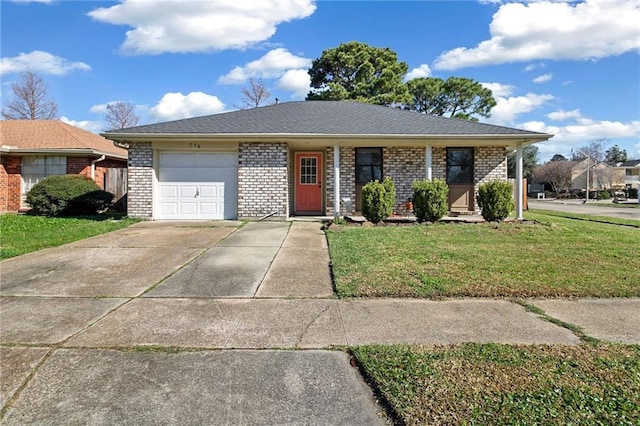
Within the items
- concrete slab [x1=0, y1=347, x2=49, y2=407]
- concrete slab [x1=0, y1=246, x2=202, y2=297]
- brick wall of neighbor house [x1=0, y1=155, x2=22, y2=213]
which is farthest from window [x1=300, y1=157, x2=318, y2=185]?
brick wall of neighbor house [x1=0, y1=155, x2=22, y2=213]

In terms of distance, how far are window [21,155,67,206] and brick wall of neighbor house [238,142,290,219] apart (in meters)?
8.60

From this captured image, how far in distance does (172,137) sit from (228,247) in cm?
534

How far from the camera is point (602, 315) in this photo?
158 inches

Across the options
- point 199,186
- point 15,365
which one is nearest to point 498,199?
point 199,186

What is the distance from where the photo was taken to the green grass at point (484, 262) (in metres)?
4.81

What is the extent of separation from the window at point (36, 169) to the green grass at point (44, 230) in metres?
2.93

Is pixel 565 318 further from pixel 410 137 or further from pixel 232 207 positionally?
pixel 232 207

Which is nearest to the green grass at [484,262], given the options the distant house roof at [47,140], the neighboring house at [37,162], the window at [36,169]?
the neighboring house at [37,162]

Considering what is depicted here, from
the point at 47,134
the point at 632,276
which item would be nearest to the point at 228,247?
the point at 632,276

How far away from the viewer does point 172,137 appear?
1121 centimetres

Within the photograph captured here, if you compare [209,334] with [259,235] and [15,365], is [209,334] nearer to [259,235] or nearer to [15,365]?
[15,365]

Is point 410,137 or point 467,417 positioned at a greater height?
point 410,137

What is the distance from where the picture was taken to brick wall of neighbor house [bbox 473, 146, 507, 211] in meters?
13.2

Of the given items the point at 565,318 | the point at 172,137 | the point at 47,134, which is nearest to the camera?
the point at 565,318
